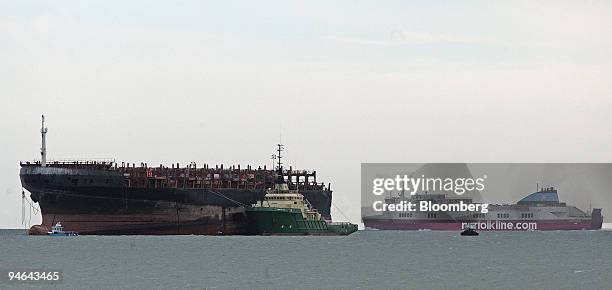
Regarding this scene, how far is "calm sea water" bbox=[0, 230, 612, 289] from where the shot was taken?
3150 inches

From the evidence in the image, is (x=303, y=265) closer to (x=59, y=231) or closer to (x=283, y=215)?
(x=283, y=215)

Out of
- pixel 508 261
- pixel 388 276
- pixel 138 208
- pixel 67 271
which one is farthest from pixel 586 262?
pixel 138 208

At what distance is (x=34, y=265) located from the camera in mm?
99375

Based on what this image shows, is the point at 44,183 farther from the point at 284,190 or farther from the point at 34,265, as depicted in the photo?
the point at 34,265

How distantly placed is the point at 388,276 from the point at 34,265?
1184 inches

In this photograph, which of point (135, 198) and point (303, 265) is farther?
point (135, 198)

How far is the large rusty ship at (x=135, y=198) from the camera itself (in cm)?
14288

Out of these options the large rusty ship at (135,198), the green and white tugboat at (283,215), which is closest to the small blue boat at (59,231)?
the large rusty ship at (135,198)

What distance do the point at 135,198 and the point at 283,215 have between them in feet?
57.2

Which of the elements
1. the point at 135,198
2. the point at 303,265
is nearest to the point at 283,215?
the point at 135,198

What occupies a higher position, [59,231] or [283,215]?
[283,215]

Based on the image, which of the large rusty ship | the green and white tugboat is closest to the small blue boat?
the large rusty ship

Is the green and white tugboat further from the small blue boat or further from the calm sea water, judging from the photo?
the small blue boat

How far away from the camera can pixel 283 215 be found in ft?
485
